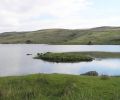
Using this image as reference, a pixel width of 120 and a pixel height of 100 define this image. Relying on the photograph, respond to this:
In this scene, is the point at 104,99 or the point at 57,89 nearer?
the point at 104,99

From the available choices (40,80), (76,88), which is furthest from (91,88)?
(40,80)

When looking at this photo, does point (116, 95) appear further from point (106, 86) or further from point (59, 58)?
point (59, 58)

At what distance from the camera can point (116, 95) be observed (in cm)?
1955

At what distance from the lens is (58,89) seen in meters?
21.8

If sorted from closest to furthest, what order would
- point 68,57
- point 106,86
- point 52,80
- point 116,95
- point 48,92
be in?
1. point 116,95
2. point 48,92
3. point 106,86
4. point 52,80
5. point 68,57

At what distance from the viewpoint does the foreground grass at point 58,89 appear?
61.9ft

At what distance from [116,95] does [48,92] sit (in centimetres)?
523

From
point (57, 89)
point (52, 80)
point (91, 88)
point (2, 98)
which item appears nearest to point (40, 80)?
point (52, 80)

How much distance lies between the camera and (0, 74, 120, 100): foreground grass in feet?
61.9

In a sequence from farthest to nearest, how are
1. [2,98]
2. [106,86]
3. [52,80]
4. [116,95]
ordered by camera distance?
[52,80]
[106,86]
[116,95]
[2,98]

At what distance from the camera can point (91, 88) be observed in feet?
72.6

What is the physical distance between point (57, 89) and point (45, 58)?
70.4 meters

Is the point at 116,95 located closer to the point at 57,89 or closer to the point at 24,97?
the point at 57,89

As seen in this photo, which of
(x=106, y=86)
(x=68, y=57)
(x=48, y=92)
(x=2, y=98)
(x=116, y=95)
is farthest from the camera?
(x=68, y=57)
